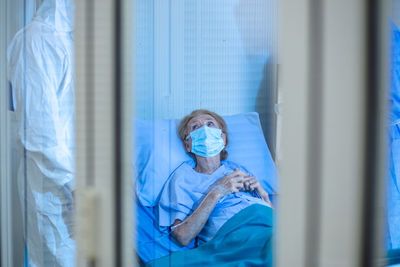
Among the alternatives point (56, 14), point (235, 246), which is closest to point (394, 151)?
point (235, 246)

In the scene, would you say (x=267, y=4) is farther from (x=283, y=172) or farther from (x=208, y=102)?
(x=283, y=172)

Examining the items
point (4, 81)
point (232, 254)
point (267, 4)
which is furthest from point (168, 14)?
point (232, 254)

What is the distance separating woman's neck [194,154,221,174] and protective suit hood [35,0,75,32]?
0.75 m

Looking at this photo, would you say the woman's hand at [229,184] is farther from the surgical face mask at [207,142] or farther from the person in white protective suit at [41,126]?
the person in white protective suit at [41,126]

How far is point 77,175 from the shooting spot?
864 mm

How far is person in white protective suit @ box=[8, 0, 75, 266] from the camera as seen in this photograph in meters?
1.48

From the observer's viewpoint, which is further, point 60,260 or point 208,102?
point 208,102

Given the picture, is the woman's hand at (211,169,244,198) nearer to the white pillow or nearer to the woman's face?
the white pillow

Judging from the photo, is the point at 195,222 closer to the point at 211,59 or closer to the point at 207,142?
the point at 207,142

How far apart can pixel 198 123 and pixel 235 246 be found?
523mm

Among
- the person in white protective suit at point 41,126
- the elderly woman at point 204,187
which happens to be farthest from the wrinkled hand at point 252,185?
the person in white protective suit at point 41,126

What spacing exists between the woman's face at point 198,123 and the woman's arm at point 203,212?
0.69ft

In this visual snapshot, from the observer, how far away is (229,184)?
1681mm

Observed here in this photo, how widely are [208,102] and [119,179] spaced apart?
89 cm
